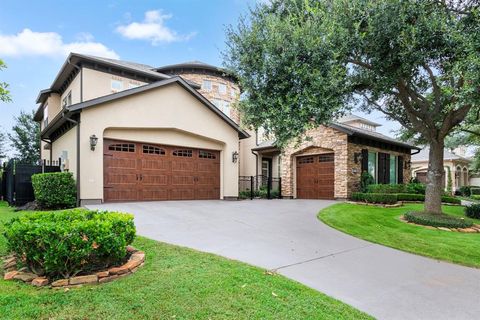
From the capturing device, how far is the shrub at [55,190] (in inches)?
396

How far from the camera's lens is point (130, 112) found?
12.0 m

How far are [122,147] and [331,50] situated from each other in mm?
8999

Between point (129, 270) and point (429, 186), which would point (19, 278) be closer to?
point (129, 270)

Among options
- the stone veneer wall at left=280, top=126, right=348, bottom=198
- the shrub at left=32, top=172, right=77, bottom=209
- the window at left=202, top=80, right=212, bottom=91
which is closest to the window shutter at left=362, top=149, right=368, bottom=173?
the stone veneer wall at left=280, top=126, right=348, bottom=198

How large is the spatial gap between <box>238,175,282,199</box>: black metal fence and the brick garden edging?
11947 millimetres

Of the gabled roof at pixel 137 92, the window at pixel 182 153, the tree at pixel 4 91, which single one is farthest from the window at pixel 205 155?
the tree at pixel 4 91

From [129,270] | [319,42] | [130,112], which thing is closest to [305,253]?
[129,270]

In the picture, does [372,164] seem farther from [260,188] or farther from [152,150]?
[152,150]

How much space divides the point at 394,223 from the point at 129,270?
27.6 ft

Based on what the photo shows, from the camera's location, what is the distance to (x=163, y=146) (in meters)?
13.1

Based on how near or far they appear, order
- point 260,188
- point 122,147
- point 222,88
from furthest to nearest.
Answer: point 222,88 < point 260,188 < point 122,147

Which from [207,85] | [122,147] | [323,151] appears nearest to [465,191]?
[323,151]

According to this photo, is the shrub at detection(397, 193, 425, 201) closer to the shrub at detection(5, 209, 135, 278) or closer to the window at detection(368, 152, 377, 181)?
the window at detection(368, 152, 377, 181)

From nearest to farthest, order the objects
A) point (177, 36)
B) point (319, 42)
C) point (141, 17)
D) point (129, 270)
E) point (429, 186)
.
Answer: point (129, 270) → point (319, 42) → point (429, 186) → point (141, 17) → point (177, 36)
